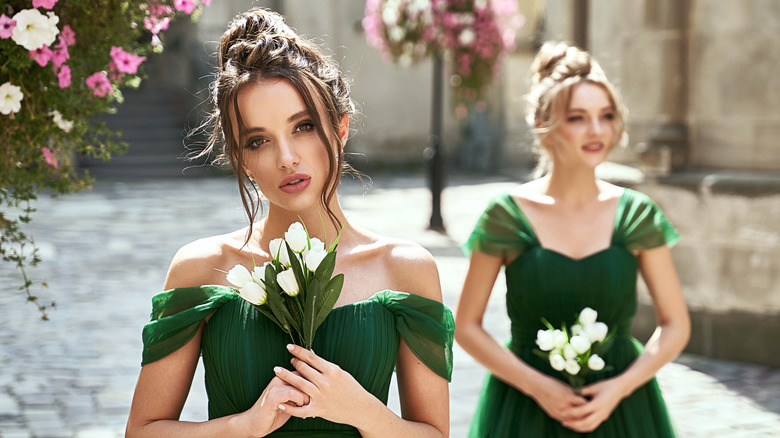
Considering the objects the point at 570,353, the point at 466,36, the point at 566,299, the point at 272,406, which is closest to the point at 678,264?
the point at 566,299

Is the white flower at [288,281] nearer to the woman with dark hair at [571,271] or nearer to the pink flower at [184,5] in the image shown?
the pink flower at [184,5]

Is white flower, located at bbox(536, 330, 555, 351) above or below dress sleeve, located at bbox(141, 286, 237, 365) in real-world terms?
below

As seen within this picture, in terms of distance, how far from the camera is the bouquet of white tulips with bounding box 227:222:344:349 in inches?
80.7

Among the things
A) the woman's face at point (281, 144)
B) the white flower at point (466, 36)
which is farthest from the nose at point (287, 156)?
the white flower at point (466, 36)

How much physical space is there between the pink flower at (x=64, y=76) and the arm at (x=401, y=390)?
1138 mm

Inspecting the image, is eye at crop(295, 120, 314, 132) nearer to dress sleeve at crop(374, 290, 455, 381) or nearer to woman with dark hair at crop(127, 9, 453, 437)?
woman with dark hair at crop(127, 9, 453, 437)

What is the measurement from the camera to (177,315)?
7.29 feet

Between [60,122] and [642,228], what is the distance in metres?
2.10

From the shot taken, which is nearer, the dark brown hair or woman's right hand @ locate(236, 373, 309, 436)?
woman's right hand @ locate(236, 373, 309, 436)

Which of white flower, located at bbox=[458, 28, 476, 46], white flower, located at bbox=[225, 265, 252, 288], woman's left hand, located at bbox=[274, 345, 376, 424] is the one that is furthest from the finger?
white flower, located at bbox=[458, 28, 476, 46]

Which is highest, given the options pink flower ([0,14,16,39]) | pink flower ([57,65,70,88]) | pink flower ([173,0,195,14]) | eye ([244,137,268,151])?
pink flower ([173,0,195,14])

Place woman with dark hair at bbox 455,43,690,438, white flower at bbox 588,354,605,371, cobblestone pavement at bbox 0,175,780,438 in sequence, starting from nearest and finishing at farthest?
white flower at bbox 588,354,605,371 < woman with dark hair at bbox 455,43,690,438 < cobblestone pavement at bbox 0,175,780,438

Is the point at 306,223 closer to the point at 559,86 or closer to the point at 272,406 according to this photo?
the point at 272,406

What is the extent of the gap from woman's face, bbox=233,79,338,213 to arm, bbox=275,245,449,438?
32 centimetres
